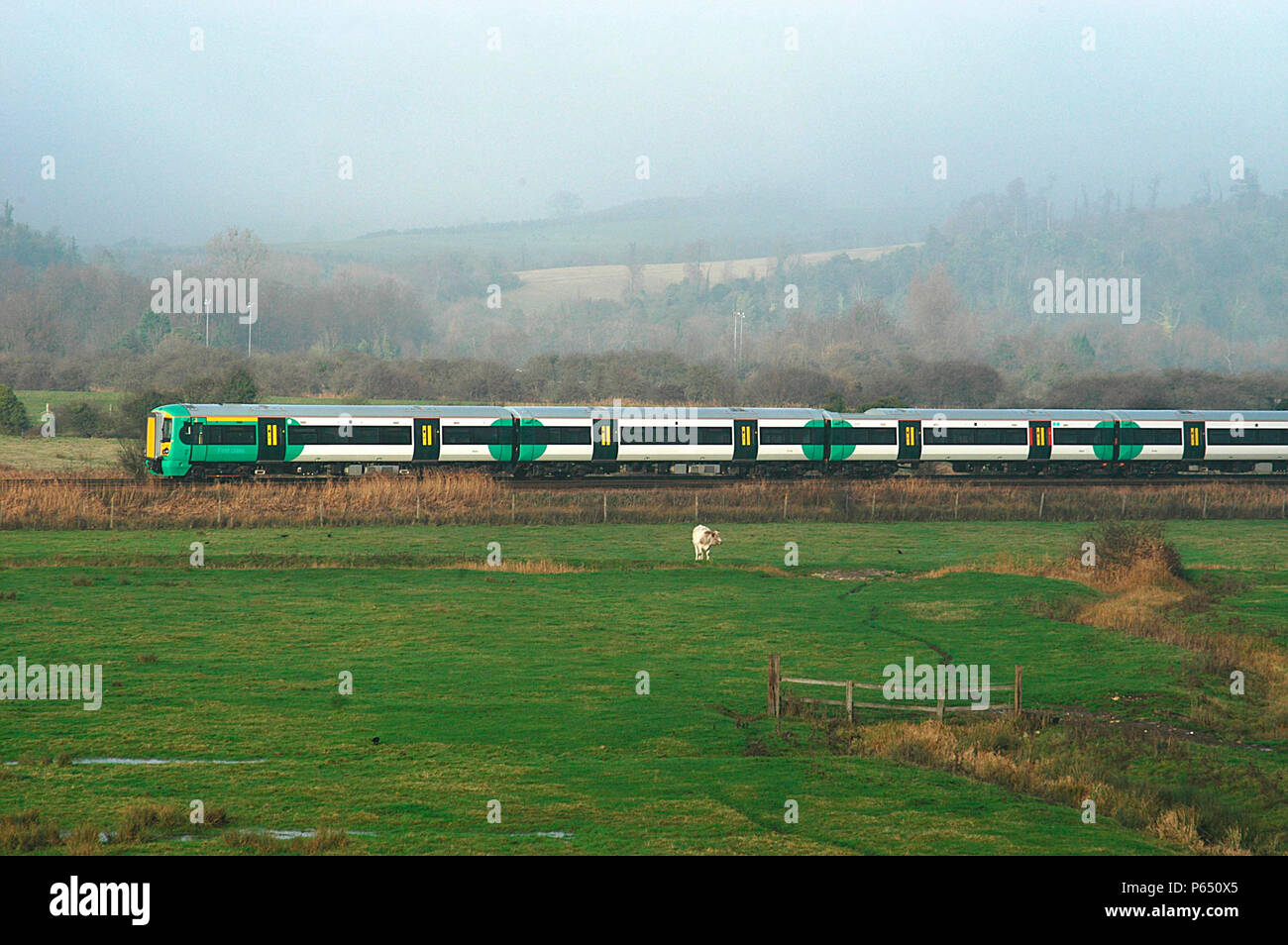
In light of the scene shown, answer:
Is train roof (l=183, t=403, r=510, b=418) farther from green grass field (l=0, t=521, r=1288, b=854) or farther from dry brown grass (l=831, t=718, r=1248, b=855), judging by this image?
dry brown grass (l=831, t=718, r=1248, b=855)

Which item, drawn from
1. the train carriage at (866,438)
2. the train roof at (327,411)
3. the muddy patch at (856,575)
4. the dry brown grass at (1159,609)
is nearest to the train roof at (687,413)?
the train roof at (327,411)

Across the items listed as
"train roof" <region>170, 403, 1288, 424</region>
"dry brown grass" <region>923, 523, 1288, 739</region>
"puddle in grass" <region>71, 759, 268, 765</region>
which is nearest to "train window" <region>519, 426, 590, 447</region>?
"train roof" <region>170, 403, 1288, 424</region>

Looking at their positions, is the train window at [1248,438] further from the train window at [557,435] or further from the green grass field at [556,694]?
the train window at [557,435]

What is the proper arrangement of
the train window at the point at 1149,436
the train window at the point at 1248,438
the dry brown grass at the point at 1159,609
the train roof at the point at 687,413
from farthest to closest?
the train window at the point at 1248,438 < the train window at the point at 1149,436 < the train roof at the point at 687,413 < the dry brown grass at the point at 1159,609

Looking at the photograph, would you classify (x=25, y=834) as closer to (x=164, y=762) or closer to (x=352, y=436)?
(x=164, y=762)

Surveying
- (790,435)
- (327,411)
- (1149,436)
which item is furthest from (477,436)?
(1149,436)

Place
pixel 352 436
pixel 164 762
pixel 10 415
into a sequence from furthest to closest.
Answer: pixel 10 415 → pixel 352 436 → pixel 164 762
